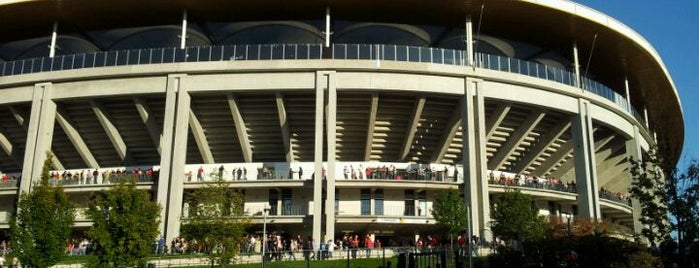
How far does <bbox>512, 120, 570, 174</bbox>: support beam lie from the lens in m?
39.6

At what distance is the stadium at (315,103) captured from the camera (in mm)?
34406

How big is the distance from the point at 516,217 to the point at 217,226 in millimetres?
13982

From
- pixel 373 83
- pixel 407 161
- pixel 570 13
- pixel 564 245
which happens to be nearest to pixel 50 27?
pixel 373 83

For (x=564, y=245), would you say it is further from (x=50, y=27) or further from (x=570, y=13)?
(x=50, y=27)

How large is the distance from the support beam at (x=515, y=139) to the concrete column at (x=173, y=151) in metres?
17.8

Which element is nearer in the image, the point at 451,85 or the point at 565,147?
the point at 451,85

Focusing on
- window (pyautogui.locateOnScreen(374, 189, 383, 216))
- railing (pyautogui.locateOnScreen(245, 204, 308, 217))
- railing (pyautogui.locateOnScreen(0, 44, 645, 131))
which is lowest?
railing (pyautogui.locateOnScreen(245, 204, 308, 217))

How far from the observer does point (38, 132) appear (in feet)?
117

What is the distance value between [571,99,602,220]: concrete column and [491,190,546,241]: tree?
6.22 metres

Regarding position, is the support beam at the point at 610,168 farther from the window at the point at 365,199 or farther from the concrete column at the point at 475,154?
the window at the point at 365,199

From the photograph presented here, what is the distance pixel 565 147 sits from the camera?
137 ft

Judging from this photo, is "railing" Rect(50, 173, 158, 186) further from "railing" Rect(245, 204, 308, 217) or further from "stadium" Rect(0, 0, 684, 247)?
"railing" Rect(245, 204, 308, 217)

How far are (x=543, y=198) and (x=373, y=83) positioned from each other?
1216 centimetres

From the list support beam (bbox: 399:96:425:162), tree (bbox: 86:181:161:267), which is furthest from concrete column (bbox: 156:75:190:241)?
support beam (bbox: 399:96:425:162)
